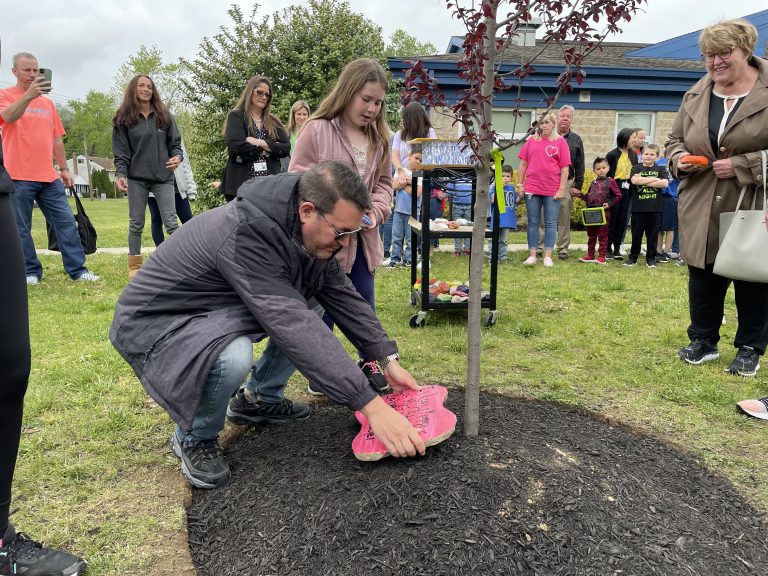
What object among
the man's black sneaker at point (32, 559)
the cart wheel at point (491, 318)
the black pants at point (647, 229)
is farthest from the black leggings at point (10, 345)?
the black pants at point (647, 229)

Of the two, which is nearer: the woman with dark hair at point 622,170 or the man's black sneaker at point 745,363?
the man's black sneaker at point 745,363

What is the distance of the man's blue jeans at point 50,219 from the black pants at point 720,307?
607cm

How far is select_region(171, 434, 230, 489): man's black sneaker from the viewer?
2518mm

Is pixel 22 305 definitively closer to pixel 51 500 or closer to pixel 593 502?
pixel 51 500

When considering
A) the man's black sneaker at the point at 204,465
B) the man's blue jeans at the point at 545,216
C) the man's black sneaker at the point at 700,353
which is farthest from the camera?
the man's blue jeans at the point at 545,216


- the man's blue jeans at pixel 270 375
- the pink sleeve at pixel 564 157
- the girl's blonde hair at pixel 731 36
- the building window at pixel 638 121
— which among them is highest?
the building window at pixel 638 121

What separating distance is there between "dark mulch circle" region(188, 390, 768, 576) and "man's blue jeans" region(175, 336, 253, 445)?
0.28 meters

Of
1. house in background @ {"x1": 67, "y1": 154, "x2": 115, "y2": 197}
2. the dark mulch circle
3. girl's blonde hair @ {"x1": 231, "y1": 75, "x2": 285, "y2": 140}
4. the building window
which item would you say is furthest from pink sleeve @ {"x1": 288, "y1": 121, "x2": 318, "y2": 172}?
house in background @ {"x1": 67, "y1": 154, "x2": 115, "y2": 197}

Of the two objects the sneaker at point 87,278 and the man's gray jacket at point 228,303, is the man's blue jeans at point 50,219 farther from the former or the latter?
the man's gray jacket at point 228,303

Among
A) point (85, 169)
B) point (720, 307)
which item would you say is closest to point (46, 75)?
point (720, 307)

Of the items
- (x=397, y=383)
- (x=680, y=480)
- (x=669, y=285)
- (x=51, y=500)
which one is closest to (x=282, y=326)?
(x=397, y=383)

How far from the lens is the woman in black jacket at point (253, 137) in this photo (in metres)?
5.76

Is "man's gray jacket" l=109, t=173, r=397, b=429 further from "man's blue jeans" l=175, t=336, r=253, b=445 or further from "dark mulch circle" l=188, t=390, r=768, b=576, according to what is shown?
"dark mulch circle" l=188, t=390, r=768, b=576

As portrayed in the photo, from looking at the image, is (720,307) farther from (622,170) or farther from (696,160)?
(622,170)
